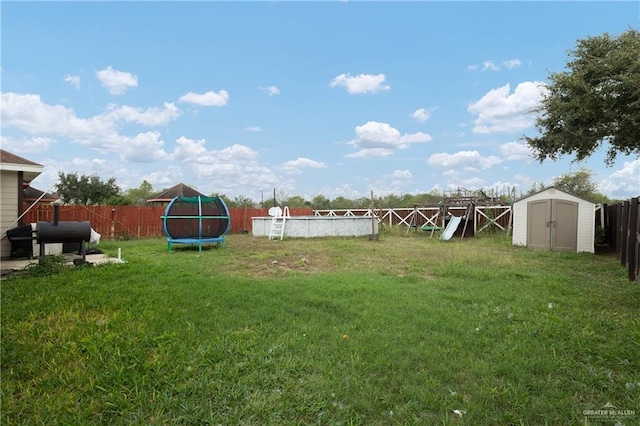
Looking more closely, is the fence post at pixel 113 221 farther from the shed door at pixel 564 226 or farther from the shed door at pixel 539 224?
the shed door at pixel 564 226

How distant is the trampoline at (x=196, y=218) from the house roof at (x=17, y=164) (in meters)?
3.99

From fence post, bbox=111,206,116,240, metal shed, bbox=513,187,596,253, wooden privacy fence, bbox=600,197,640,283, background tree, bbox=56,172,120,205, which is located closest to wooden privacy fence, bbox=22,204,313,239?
fence post, bbox=111,206,116,240

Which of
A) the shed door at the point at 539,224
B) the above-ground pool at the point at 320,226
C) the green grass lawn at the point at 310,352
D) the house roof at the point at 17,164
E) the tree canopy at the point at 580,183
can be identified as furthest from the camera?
the tree canopy at the point at 580,183

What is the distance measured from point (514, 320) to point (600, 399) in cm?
156

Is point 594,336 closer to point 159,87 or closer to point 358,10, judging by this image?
point 358,10

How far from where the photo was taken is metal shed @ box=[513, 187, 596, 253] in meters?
10.8

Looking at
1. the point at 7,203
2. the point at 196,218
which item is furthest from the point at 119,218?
the point at 7,203

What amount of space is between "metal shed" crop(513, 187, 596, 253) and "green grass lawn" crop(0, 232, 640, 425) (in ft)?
20.5

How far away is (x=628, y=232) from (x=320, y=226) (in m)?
11.0

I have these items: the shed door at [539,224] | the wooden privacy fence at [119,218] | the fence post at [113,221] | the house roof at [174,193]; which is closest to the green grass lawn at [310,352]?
the shed door at [539,224]

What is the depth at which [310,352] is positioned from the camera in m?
3.04

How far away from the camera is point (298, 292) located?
16.5ft

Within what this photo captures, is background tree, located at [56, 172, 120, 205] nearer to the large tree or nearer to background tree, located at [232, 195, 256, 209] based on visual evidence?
background tree, located at [232, 195, 256, 209]

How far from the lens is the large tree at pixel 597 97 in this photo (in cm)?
956
